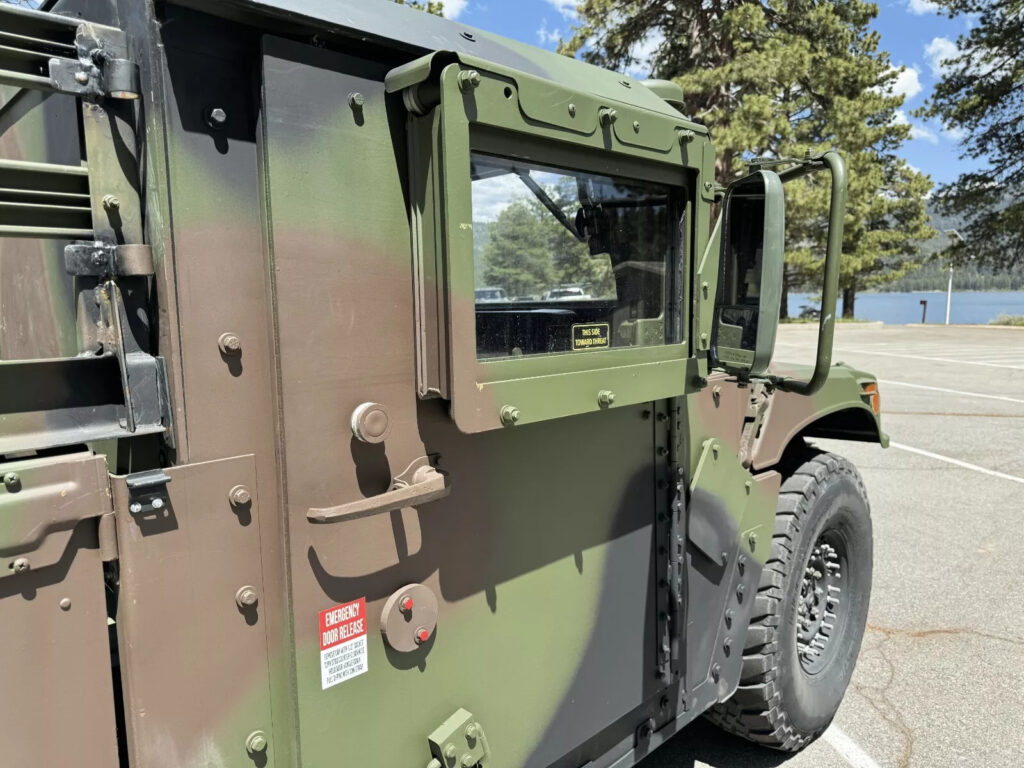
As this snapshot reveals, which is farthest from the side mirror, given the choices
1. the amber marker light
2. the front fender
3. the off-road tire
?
the amber marker light

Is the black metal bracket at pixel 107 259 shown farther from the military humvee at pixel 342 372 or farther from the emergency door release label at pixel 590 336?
the emergency door release label at pixel 590 336

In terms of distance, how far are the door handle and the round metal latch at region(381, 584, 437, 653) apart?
20 cm

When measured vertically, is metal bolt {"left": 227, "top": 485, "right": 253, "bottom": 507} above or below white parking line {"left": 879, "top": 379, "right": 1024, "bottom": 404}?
above

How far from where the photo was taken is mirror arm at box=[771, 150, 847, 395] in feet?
6.06

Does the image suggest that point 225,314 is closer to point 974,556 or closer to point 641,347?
point 641,347

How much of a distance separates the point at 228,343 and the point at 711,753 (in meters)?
2.70

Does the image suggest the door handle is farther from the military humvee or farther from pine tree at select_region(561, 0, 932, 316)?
pine tree at select_region(561, 0, 932, 316)

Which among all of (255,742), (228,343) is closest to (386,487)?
(228,343)

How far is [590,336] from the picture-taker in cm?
185

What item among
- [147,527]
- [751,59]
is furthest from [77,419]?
[751,59]

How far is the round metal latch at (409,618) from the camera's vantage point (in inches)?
60.7

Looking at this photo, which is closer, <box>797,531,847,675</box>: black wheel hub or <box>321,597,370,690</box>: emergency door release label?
<box>321,597,370,690</box>: emergency door release label

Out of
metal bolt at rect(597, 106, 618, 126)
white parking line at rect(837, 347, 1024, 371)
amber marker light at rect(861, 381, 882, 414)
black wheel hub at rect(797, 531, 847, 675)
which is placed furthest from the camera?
white parking line at rect(837, 347, 1024, 371)

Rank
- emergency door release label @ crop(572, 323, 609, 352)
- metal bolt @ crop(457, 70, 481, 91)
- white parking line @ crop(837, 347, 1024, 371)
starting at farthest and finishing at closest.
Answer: white parking line @ crop(837, 347, 1024, 371)
emergency door release label @ crop(572, 323, 609, 352)
metal bolt @ crop(457, 70, 481, 91)
